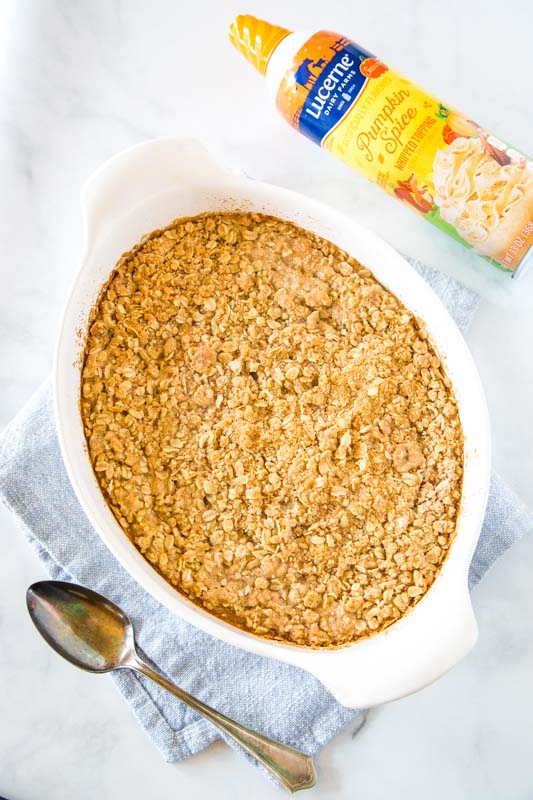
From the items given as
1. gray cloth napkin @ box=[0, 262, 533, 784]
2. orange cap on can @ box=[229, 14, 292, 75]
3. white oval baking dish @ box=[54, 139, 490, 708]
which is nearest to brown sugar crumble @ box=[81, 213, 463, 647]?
white oval baking dish @ box=[54, 139, 490, 708]

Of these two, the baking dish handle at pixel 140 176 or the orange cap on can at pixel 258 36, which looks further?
the orange cap on can at pixel 258 36

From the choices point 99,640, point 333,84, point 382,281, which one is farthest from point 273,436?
point 333,84

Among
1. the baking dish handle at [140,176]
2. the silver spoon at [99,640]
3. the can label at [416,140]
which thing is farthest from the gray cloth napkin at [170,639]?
the can label at [416,140]

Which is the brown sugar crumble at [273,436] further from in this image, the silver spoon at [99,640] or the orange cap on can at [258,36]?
the orange cap on can at [258,36]

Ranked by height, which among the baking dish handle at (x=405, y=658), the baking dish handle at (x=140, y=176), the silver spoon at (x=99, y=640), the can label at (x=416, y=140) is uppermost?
the can label at (x=416, y=140)

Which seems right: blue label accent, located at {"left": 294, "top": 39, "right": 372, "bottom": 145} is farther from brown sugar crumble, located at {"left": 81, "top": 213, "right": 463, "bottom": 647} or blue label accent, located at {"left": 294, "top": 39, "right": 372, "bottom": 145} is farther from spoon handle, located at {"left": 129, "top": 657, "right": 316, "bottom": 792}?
spoon handle, located at {"left": 129, "top": 657, "right": 316, "bottom": 792}

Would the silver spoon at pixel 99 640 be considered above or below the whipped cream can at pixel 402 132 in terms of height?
below
